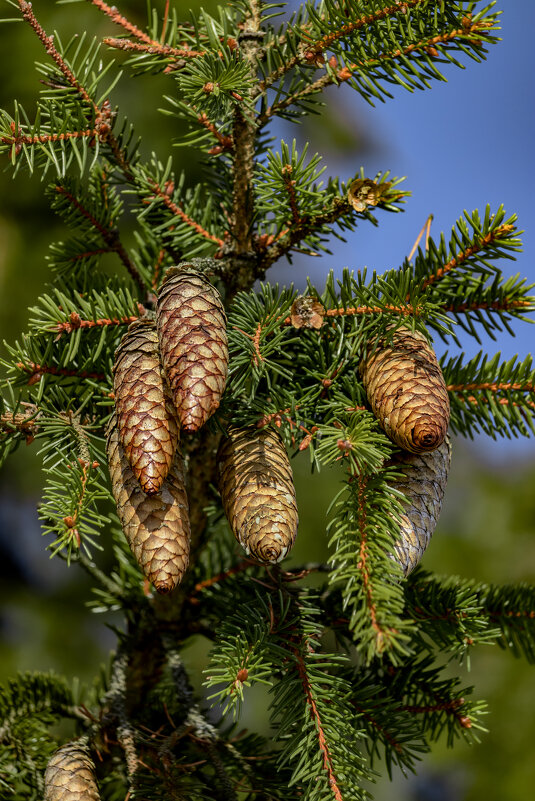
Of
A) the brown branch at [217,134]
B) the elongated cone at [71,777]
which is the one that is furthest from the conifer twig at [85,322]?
the elongated cone at [71,777]

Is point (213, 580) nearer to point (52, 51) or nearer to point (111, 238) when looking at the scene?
point (111, 238)

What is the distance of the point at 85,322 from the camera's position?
2.72 ft

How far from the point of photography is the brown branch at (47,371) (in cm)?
Answer: 83

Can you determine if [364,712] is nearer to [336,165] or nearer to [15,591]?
[15,591]

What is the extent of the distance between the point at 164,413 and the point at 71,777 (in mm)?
A: 405

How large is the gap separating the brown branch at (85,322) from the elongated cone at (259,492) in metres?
0.19

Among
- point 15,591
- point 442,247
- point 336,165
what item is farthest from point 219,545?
point 336,165

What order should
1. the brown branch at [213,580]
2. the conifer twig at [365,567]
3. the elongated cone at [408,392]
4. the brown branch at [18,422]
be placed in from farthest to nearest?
the brown branch at [213,580] < the brown branch at [18,422] < the elongated cone at [408,392] < the conifer twig at [365,567]

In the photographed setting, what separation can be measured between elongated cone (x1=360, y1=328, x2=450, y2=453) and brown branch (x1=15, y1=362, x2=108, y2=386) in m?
0.31

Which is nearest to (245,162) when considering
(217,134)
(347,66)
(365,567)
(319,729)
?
(217,134)

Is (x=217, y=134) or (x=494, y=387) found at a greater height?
(x=217, y=134)

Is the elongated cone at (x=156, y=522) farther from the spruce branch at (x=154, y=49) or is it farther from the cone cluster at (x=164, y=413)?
the spruce branch at (x=154, y=49)

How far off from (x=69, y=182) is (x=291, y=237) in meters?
0.29

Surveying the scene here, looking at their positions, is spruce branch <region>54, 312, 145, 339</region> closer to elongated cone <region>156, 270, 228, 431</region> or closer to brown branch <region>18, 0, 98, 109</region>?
elongated cone <region>156, 270, 228, 431</region>
